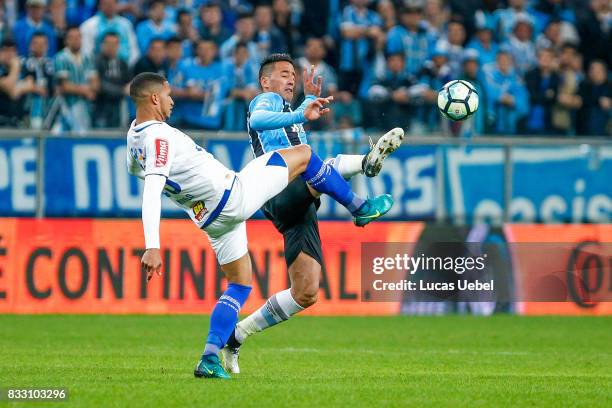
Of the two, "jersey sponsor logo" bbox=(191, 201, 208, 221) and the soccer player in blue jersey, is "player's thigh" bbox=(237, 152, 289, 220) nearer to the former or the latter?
"jersey sponsor logo" bbox=(191, 201, 208, 221)

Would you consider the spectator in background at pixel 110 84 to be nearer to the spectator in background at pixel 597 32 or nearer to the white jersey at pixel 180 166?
the white jersey at pixel 180 166

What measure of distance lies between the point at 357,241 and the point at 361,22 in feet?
16.9

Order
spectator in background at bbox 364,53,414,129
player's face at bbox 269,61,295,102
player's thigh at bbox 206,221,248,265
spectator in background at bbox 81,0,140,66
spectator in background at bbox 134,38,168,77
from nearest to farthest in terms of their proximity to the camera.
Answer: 1. player's thigh at bbox 206,221,248,265
2. player's face at bbox 269,61,295,102
3. spectator in background at bbox 134,38,168,77
4. spectator in background at bbox 81,0,140,66
5. spectator in background at bbox 364,53,414,129

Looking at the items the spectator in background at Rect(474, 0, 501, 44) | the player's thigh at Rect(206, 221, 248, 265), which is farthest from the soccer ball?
the spectator in background at Rect(474, 0, 501, 44)

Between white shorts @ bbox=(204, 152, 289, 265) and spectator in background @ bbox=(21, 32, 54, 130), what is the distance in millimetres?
8779

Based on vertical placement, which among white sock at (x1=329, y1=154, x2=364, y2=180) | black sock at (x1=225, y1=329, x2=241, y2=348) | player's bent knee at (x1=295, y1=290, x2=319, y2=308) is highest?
white sock at (x1=329, y1=154, x2=364, y2=180)

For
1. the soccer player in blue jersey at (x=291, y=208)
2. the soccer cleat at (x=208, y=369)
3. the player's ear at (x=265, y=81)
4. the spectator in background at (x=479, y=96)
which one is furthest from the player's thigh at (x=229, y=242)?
the spectator in background at (x=479, y=96)

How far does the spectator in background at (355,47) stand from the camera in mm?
19516

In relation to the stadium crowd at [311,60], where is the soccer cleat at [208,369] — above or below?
below

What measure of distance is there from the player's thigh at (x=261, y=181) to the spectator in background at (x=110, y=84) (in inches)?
338

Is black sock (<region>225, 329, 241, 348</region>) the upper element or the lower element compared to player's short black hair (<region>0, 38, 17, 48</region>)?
lower

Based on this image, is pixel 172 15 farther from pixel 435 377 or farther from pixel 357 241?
pixel 435 377

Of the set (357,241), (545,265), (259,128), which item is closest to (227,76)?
(357,241)

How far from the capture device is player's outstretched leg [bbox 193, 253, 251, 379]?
896cm
